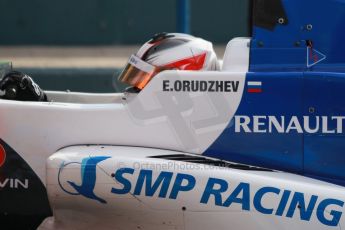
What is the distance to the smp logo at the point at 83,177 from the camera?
149 inches

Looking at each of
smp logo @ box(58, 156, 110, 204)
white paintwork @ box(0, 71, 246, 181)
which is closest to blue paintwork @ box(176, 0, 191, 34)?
white paintwork @ box(0, 71, 246, 181)

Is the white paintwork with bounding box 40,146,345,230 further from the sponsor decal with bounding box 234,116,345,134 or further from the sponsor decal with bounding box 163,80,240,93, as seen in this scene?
the sponsor decal with bounding box 163,80,240,93

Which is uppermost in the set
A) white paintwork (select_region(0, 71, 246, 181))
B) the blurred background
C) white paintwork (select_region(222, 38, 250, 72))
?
white paintwork (select_region(222, 38, 250, 72))

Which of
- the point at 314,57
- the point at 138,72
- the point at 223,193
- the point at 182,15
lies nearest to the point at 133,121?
the point at 138,72

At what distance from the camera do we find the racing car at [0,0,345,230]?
3.74m

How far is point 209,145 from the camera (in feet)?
12.9

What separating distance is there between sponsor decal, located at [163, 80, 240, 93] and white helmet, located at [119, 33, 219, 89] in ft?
0.92

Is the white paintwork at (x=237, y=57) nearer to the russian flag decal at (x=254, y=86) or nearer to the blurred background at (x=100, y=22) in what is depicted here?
the russian flag decal at (x=254, y=86)

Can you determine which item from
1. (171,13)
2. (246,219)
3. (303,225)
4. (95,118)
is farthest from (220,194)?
(171,13)

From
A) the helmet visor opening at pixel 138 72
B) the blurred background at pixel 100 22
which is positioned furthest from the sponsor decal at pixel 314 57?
the blurred background at pixel 100 22

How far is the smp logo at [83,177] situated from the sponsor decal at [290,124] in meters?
0.72

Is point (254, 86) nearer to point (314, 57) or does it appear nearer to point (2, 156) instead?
point (314, 57)

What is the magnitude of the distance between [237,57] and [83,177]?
1.01 m

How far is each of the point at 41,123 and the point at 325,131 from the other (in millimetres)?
1435
